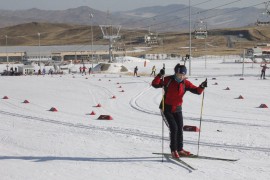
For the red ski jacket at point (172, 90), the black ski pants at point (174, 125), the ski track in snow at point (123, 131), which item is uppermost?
the red ski jacket at point (172, 90)

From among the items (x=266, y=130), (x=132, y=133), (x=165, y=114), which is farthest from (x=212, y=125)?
(x=165, y=114)

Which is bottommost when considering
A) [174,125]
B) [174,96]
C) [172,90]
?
[174,125]

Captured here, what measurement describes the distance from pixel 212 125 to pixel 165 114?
523cm

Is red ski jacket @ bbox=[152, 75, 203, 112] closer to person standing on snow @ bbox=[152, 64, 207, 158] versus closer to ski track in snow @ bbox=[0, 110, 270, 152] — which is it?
person standing on snow @ bbox=[152, 64, 207, 158]

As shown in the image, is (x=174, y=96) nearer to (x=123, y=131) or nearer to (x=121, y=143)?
(x=121, y=143)

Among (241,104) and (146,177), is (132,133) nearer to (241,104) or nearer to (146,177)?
(146,177)

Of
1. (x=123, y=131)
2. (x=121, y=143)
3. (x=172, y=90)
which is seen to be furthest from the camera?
(x=123, y=131)

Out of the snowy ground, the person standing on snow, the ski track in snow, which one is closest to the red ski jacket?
the person standing on snow

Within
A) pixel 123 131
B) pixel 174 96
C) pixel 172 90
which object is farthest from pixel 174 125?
pixel 123 131

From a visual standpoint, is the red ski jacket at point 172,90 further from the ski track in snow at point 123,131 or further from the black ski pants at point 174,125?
the ski track in snow at point 123,131

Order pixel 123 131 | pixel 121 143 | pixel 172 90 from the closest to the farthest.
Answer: pixel 172 90
pixel 121 143
pixel 123 131

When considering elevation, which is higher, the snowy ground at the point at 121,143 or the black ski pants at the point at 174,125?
the black ski pants at the point at 174,125

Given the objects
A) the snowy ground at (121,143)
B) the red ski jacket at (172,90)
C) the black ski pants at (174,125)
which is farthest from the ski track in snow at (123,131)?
the red ski jacket at (172,90)

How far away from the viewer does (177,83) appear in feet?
26.9
